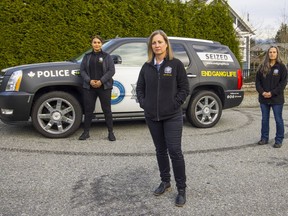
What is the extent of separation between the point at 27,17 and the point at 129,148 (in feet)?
21.2

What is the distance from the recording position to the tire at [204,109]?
6.87m

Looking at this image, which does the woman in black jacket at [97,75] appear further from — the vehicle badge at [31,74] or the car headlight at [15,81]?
the car headlight at [15,81]

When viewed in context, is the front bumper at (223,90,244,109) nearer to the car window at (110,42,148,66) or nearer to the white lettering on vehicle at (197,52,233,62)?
the white lettering on vehicle at (197,52,233,62)

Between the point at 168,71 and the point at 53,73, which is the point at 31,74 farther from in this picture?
the point at 168,71

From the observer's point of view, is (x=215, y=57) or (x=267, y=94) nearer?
(x=267, y=94)

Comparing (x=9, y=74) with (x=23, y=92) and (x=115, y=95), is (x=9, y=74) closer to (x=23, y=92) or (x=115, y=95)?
(x=23, y=92)

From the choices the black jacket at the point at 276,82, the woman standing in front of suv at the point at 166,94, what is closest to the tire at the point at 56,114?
the woman standing in front of suv at the point at 166,94

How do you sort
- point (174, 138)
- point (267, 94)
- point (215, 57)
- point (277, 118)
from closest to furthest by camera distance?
1. point (174, 138)
2. point (267, 94)
3. point (277, 118)
4. point (215, 57)

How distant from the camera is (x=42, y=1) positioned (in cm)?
1010

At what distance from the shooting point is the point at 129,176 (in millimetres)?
4156

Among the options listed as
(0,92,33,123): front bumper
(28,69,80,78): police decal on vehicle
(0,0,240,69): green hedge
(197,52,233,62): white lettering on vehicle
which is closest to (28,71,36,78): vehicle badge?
(28,69,80,78): police decal on vehicle

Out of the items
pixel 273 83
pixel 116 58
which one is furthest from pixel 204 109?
pixel 116 58

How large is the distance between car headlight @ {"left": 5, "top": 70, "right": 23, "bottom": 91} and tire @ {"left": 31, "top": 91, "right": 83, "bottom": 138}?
420mm

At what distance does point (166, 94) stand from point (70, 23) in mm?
7985
